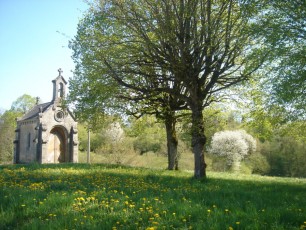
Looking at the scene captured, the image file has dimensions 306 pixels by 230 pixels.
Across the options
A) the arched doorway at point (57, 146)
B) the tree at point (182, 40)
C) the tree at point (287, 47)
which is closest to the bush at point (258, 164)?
the arched doorway at point (57, 146)

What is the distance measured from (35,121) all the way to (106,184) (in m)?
33.8

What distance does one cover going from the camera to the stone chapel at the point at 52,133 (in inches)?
1631

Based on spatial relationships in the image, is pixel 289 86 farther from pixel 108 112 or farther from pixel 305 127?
pixel 108 112

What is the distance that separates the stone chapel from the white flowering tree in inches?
1011

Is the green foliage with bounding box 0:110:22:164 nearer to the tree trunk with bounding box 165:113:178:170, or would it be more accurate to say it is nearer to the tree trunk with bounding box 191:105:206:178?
the tree trunk with bounding box 165:113:178:170

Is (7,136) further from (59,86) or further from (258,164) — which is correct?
(258,164)

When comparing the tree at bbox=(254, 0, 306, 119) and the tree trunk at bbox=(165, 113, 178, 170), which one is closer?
the tree at bbox=(254, 0, 306, 119)

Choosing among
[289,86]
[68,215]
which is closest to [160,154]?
[289,86]

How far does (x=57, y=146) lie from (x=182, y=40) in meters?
31.4

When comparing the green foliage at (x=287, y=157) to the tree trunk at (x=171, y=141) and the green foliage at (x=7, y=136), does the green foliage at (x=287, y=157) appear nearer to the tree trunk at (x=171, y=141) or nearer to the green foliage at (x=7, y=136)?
the tree trunk at (x=171, y=141)

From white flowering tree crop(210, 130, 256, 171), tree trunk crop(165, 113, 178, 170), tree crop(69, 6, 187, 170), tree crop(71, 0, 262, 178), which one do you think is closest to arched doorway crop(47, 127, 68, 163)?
tree crop(69, 6, 187, 170)

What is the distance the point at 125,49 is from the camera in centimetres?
1781

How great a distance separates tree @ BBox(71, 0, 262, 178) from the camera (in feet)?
53.9

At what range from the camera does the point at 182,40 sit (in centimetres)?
1714
